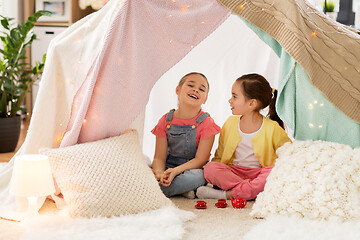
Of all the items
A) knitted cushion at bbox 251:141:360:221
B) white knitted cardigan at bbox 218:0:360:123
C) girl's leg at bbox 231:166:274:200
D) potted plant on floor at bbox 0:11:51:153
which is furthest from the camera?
potted plant on floor at bbox 0:11:51:153

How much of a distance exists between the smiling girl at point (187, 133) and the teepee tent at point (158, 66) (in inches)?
9.5

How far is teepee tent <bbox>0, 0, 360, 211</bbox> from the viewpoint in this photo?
179 centimetres

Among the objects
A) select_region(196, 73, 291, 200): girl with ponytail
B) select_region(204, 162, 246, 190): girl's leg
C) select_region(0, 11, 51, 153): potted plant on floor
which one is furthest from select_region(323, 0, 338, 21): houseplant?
select_region(0, 11, 51, 153): potted plant on floor

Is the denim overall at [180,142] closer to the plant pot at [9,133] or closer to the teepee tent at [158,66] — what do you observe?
the teepee tent at [158,66]

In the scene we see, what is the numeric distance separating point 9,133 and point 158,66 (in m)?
1.44

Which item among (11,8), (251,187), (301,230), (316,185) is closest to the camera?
(301,230)

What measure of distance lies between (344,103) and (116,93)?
893mm

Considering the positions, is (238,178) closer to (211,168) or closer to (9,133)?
(211,168)

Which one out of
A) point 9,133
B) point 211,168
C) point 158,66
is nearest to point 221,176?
point 211,168

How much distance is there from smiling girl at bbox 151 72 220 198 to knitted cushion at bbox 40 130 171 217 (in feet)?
1.11

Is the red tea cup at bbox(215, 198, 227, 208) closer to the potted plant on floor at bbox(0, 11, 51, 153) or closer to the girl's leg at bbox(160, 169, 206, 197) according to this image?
the girl's leg at bbox(160, 169, 206, 197)

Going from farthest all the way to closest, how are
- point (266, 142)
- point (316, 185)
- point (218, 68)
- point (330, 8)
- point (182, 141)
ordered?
point (330, 8)
point (218, 68)
point (182, 141)
point (266, 142)
point (316, 185)

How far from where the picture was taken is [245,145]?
2047 millimetres

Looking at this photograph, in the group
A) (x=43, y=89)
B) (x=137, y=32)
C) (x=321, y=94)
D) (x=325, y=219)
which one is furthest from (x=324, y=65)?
(x=43, y=89)
